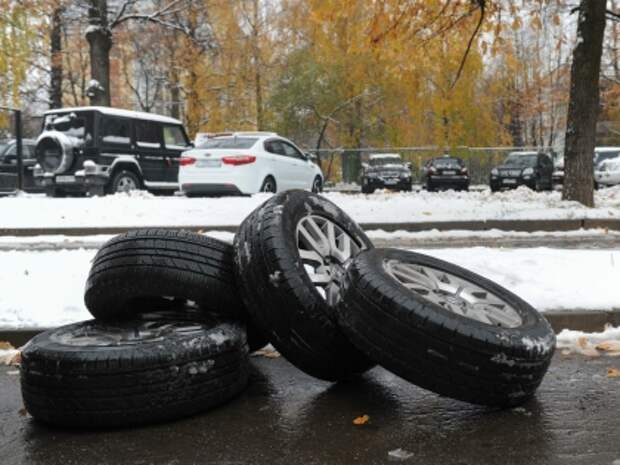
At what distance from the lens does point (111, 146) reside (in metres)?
16.3

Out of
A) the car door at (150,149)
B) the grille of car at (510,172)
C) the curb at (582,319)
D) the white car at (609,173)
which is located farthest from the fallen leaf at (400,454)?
the white car at (609,173)

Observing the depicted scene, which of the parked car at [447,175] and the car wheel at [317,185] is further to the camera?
the parked car at [447,175]

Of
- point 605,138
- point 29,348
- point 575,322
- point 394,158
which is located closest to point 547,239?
point 575,322

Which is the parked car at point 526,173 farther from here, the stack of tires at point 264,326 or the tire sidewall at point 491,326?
the tire sidewall at point 491,326

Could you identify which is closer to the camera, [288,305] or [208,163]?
[288,305]

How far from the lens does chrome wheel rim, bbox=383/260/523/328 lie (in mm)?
3863

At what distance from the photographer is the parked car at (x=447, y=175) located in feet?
94.7

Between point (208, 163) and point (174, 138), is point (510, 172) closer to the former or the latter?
point (174, 138)

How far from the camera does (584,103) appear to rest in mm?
12859

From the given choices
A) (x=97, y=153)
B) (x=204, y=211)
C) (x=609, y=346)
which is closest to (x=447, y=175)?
(x=97, y=153)

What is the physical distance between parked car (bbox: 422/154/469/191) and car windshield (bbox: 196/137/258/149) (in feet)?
49.4

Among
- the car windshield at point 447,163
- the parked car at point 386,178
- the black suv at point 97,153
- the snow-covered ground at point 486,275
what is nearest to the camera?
the snow-covered ground at point 486,275

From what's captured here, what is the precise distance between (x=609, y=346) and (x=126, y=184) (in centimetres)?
1395

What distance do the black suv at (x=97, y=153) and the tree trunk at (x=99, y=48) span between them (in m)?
6.05
